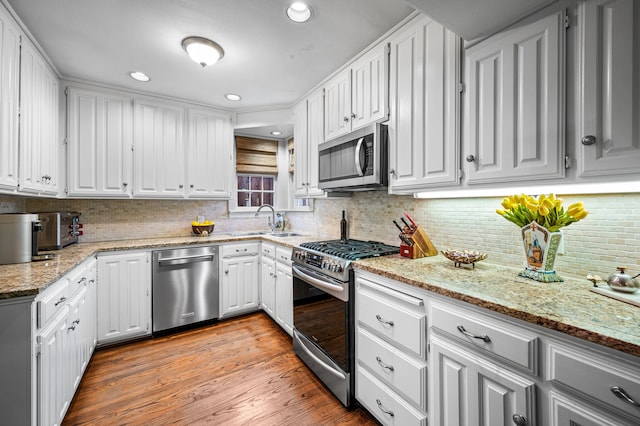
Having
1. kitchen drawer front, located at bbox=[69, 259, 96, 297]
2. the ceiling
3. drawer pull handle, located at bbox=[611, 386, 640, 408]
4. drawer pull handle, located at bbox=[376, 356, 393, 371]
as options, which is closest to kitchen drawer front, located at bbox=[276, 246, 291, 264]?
drawer pull handle, located at bbox=[376, 356, 393, 371]

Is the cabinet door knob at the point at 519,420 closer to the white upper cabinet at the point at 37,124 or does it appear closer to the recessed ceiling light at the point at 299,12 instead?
the recessed ceiling light at the point at 299,12

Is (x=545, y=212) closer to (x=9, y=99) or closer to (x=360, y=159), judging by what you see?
(x=360, y=159)

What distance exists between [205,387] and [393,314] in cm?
153

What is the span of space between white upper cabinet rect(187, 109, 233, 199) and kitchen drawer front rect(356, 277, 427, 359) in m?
2.43

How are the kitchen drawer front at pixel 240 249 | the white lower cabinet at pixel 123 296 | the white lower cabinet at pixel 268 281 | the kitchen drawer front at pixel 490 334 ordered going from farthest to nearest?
the kitchen drawer front at pixel 240 249 < the white lower cabinet at pixel 268 281 < the white lower cabinet at pixel 123 296 < the kitchen drawer front at pixel 490 334

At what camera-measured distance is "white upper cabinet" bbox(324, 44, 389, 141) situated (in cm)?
200

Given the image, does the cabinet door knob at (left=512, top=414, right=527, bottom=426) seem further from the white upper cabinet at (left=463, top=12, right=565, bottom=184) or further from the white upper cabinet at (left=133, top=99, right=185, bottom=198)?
the white upper cabinet at (left=133, top=99, right=185, bottom=198)

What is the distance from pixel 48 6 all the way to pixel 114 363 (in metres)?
2.64

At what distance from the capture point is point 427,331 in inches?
51.7

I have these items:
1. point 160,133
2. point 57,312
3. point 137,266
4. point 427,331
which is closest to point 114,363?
point 137,266

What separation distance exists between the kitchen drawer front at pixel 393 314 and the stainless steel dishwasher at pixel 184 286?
191 centimetres

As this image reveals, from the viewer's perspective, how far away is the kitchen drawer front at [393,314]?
1.34 metres

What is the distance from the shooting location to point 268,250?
3041 millimetres

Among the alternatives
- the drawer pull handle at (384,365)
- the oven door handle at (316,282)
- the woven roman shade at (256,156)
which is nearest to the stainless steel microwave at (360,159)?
the oven door handle at (316,282)
